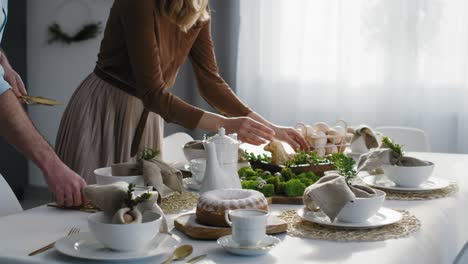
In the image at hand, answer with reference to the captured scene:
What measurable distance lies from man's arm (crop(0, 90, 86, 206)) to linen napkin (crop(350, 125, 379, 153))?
1.12 metres

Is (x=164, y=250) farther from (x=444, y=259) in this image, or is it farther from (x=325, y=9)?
(x=325, y=9)

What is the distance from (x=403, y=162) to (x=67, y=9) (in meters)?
3.71

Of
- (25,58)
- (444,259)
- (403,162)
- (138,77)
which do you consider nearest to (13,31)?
(25,58)

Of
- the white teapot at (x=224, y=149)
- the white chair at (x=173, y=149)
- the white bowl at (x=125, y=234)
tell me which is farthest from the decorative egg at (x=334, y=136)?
the white bowl at (x=125, y=234)

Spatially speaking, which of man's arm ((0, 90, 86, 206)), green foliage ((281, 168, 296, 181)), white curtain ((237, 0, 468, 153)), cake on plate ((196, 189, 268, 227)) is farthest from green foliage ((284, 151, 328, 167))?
white curtain ((237, 0, 468, 153))

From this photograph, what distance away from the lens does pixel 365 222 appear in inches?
58.4

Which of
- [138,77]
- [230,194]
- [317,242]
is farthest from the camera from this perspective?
[138,77]

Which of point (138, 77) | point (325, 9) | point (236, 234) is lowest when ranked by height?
point (236, 234)

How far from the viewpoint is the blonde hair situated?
219cm

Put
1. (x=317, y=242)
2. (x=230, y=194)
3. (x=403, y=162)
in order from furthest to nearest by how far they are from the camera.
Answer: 1. (x=403, y=162)
2. (x=230, y=194)
3. (x=317, y=242)

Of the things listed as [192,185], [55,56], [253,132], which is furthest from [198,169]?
[55,56]

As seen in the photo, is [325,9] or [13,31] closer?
[325,9]

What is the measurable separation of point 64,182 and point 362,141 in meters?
1.19

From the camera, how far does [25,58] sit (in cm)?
525
